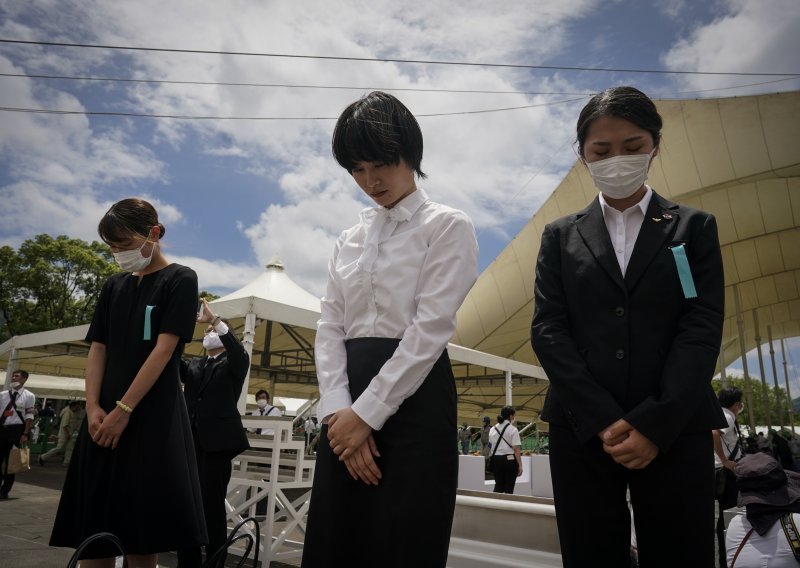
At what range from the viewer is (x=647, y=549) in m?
1.31

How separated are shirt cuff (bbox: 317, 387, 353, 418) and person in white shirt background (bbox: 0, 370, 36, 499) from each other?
6959 mm

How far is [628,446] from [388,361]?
56 cm

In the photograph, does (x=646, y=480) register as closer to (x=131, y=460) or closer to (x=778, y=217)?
(x=131, y=460)

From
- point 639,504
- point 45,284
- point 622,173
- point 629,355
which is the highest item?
point 45,284

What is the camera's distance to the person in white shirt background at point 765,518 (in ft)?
8.96

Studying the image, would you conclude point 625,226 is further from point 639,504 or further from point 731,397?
point 731,397

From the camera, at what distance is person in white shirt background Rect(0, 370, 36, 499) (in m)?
→ 6.91

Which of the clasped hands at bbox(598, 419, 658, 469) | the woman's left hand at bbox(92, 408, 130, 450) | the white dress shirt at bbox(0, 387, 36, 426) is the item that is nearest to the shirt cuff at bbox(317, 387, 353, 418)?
the clasped hands at bbox(598, 419, 658, 469)

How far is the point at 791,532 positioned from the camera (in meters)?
2.71

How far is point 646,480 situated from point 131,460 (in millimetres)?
1553

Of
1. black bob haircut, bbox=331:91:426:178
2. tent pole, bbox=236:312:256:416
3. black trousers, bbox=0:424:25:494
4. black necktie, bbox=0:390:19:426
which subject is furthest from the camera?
black necktie, bbox=0:390:19:426

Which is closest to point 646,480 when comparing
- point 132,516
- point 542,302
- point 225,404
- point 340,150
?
point 542,302

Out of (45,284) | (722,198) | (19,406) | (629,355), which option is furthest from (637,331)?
(45,284)

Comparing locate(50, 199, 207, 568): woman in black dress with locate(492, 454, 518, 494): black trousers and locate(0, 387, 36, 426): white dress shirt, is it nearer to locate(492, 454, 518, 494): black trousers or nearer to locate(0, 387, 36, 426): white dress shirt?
locate(0, 387, 36, 426): white dress shirt
